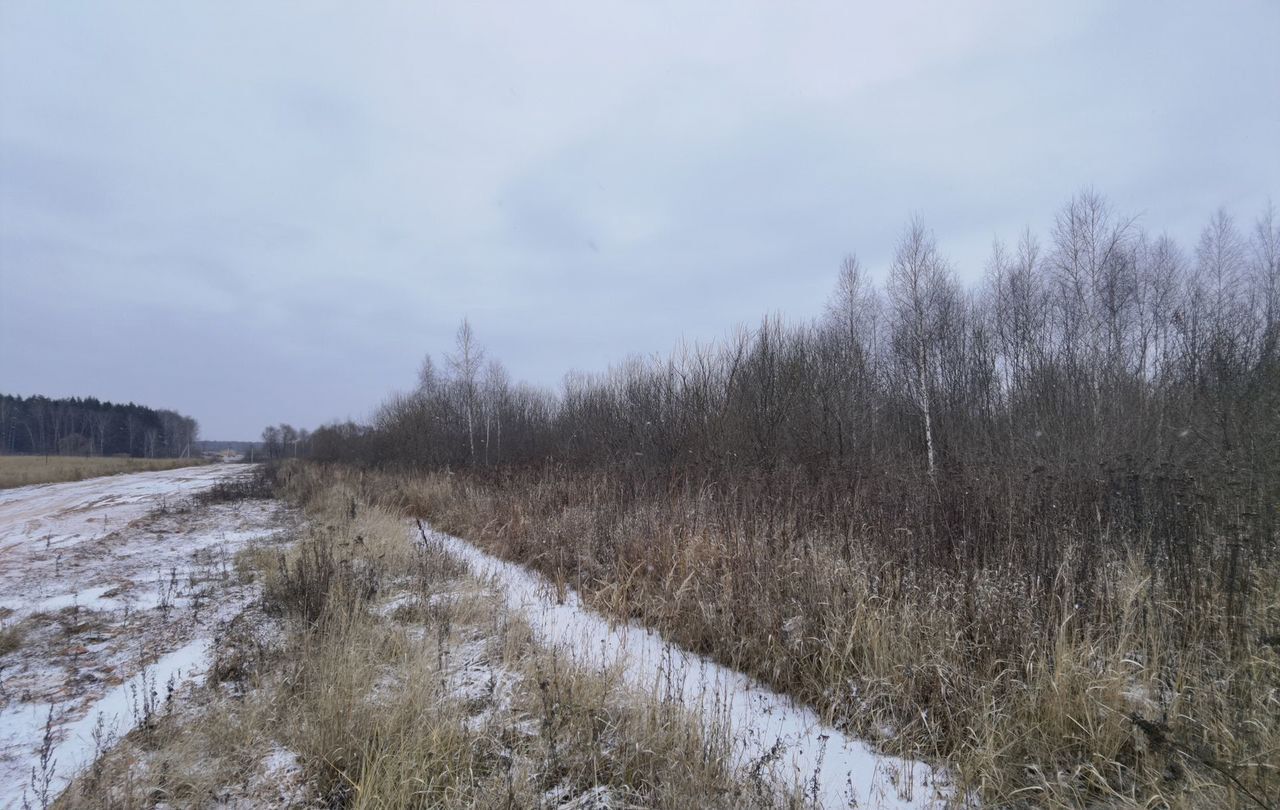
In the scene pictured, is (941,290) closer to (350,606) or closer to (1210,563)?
(1210,563)

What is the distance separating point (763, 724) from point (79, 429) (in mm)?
109697

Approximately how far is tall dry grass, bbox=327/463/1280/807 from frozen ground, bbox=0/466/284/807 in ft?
11.8

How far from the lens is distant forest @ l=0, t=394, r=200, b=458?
2758 inches

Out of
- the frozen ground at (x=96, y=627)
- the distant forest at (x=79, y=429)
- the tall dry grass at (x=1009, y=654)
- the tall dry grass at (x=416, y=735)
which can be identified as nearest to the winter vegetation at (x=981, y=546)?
the tall dry grass at (x=1009, y=654)

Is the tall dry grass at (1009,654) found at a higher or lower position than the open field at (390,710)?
higher

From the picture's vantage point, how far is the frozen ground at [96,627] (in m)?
3.04

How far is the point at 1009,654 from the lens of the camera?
2969 millimetres

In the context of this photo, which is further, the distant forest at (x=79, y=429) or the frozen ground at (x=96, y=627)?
the distant forest at (x=79, y=429)

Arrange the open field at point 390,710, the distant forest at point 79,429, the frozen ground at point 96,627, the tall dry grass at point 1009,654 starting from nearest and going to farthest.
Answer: the tall dry grass at point 1009,654, the open field at point 390,710, the frozen ground at point 96,627, the distant forest at point 79,429

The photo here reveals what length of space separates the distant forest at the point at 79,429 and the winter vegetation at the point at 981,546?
301 ft

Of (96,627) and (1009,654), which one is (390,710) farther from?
(96,627)

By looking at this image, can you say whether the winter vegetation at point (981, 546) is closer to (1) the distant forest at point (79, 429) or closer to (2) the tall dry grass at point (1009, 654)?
(2) the tall dry grass at point (1009, 654)

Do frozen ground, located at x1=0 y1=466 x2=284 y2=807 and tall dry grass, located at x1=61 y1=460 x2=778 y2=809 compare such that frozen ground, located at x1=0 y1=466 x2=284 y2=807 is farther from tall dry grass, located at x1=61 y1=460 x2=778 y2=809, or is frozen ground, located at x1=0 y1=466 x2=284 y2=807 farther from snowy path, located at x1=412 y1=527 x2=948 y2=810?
snowy path, located at x1=412 y1=527 x2=948 y2=810

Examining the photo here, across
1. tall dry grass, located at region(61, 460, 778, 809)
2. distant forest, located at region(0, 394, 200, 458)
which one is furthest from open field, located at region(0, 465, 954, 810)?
distant forest, located at region(0, 394, 200, 458)
